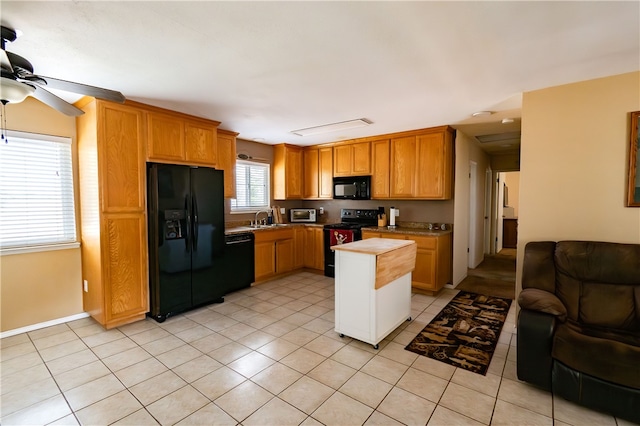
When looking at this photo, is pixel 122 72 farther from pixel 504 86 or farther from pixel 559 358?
pixel 559 358

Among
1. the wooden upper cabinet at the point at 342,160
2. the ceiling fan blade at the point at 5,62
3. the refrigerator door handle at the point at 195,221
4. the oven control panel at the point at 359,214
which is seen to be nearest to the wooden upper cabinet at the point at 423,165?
the oven control panel at the point at 359,214

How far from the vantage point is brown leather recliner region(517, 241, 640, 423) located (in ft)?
6.03

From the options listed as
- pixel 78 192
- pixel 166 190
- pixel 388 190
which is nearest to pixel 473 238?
pixel 388 190

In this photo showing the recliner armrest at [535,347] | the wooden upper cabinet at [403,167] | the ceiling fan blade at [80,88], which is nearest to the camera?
the ceiling fan blade at [80,88]

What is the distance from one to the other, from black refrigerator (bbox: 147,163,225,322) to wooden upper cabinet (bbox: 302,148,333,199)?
93.1 inches

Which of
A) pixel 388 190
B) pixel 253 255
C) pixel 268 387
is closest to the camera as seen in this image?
pixel 268 387

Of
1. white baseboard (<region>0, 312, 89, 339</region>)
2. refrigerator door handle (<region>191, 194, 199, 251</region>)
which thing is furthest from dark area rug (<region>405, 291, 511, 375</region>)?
white baseboard (<region>0, 312, 89, 339</region>)

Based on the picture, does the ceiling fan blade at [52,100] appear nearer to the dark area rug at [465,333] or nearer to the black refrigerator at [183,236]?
the black refrigerator at [183,236]

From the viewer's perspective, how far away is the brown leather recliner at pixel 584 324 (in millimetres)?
1838

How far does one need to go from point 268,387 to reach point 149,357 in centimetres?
124

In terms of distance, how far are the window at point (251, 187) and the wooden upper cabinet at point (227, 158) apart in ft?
2.14

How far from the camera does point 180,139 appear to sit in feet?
12.1

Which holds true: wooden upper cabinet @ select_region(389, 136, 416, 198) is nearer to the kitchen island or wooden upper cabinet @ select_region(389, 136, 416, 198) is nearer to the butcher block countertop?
the butcher block countertop

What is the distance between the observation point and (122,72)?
2.47m
